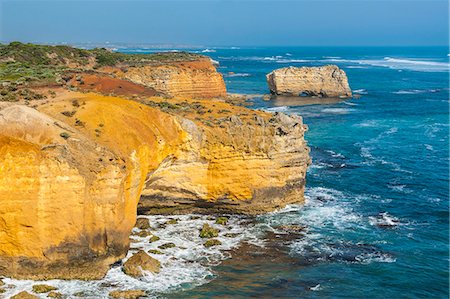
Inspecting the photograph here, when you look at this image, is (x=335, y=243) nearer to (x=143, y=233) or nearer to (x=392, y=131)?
(x=143, y=233)

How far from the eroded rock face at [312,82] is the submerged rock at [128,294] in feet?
287

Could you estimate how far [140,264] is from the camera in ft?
93.0

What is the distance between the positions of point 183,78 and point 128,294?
59982 mm

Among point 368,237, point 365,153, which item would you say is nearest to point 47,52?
point 365,153

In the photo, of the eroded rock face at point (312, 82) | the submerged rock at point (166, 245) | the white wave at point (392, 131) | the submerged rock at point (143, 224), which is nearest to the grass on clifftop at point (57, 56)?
the eroded rock face at point (312, 82)

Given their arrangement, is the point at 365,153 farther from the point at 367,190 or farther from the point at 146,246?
the point at 146,246

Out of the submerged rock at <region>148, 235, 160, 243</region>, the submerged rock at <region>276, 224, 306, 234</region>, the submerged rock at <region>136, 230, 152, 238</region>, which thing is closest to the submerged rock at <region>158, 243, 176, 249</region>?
the submerged rock at <region>148, 235, 160, 243</region>

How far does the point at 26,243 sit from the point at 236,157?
15.7m

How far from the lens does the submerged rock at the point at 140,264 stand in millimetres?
27827

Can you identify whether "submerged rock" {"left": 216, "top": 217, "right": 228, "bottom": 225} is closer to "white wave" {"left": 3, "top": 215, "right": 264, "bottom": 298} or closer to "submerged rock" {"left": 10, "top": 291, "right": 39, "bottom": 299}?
"white wave" {"left": 3, "top": 215, "right": 264, "bottom": 298}

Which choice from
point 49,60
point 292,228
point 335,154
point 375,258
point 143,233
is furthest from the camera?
point 49,60

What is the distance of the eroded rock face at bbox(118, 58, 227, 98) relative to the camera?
76.2m

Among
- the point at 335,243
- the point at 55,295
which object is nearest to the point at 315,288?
the point at 335,243

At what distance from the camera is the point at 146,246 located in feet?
104
